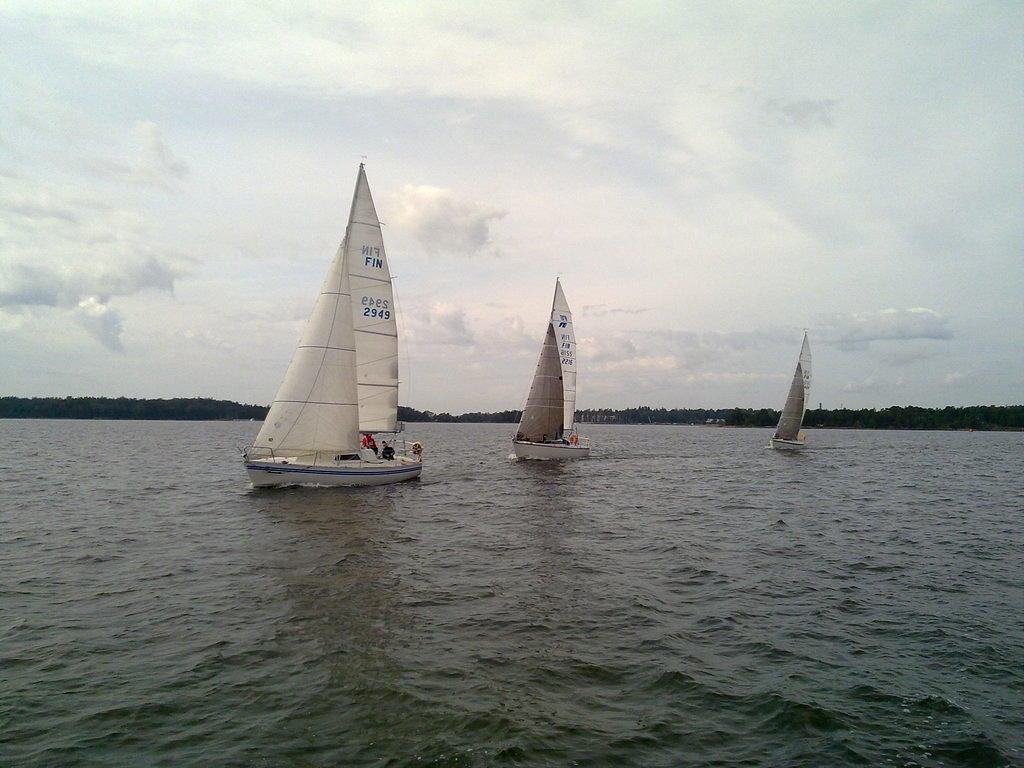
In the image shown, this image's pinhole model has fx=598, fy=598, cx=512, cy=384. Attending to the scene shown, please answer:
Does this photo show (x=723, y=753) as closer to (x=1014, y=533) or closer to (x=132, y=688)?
(x=132, y=688)

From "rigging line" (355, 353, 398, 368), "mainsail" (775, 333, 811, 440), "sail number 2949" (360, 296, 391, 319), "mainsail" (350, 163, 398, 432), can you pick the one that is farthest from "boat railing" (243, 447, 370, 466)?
"mainsail" (775, 333, 811, 440)

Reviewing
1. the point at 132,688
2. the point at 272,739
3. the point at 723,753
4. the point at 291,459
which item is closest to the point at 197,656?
the point at 132,688

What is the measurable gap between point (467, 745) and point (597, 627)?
442 cm

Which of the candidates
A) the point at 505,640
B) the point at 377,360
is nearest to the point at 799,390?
the point at 377,360

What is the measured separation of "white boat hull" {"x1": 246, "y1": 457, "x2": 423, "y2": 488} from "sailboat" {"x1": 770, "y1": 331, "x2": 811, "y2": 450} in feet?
152

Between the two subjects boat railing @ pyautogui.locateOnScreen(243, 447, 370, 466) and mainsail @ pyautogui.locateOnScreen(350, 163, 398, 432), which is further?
mainsail @ pyautogui.locateOnScreen(350, 163, 398, 432)

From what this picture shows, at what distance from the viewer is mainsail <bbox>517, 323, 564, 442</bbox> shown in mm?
45594

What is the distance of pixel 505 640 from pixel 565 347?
38.0 meters

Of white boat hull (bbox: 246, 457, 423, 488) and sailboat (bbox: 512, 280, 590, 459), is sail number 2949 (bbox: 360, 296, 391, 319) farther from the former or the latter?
sailboat (bbox: 512, 280, 590, 459)

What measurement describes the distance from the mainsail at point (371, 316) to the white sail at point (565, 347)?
16.8 metres

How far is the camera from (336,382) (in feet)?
93.2

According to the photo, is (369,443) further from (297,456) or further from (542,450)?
(542,450)

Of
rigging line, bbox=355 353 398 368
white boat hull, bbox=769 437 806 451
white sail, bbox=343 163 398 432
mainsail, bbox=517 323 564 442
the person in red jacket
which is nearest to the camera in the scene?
white sail, bbox=343 163 398 432

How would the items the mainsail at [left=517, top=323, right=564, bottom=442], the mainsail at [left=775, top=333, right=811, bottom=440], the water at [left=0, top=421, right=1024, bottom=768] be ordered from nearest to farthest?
the water at [left=0, top=421, right=1024, bottom=768] → the mainsail at [left=517, top=323, right=564, bottom=442] → the mainsail at [left=775, top=333, right=811, bottom=440]
